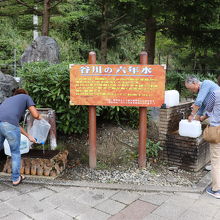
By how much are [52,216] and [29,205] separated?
0.45 metres

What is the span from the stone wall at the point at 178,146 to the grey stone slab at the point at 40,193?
2.27 metres

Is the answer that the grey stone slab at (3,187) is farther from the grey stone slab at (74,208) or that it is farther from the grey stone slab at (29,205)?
the grey stone slab at (74,208)

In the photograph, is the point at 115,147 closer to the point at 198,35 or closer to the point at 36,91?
the point at 36,91

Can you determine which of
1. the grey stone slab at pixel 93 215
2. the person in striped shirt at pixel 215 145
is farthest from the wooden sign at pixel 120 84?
the grey stone slab at pixel 93 215

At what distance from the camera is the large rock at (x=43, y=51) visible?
955 cm

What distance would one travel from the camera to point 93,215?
337 cm

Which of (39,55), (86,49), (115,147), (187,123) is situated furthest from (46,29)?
(187,123)

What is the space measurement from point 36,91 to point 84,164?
1791 millimetres

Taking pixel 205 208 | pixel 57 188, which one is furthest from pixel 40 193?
pixel 205 208

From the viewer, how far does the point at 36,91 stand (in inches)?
214

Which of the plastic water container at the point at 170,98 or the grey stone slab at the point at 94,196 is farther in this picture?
the plastic water container at the point at 170,98

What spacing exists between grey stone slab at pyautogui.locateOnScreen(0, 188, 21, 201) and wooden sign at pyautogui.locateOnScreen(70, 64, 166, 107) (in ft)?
5.93

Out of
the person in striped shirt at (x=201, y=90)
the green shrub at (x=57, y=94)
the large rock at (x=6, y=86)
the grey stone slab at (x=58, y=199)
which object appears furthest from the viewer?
the large rock at (x=6, y=86)

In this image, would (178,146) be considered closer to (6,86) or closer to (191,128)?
(191,128)
